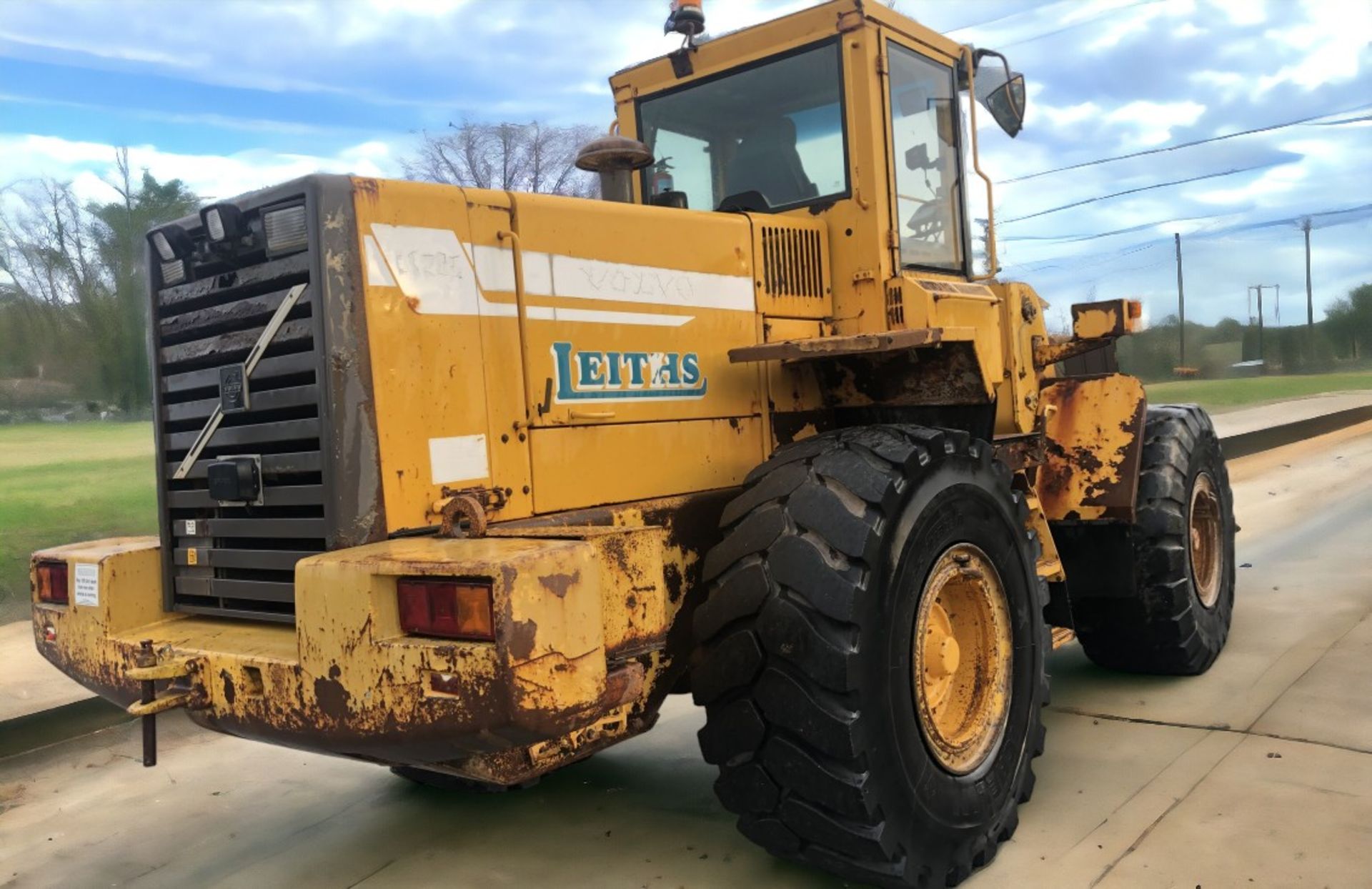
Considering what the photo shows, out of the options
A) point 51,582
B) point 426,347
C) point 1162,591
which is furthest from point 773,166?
point 51,582

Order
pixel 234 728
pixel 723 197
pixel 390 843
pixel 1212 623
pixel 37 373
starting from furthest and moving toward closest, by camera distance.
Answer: pixel 37 373 < pixel 1212 623 < pixel 723 197 < pixel 390 843 < pixel 234 728

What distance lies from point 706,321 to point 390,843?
2.30 meters

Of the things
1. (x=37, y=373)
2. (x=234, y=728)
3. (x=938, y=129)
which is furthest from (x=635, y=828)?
(x=37, y=373)

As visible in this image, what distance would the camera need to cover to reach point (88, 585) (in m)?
3.52

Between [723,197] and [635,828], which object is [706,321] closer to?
[723,197]

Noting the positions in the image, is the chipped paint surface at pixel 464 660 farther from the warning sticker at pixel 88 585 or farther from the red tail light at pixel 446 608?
the warning sticker at pixel 88 585

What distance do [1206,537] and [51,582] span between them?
572cm

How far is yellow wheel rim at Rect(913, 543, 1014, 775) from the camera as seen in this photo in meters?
3.51

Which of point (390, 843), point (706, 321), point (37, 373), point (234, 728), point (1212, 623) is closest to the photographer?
point (234, 728)

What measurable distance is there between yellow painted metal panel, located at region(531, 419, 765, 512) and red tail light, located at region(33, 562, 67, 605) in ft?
5.92

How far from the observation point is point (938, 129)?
182 inches

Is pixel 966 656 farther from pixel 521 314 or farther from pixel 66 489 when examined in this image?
pixel 66 489

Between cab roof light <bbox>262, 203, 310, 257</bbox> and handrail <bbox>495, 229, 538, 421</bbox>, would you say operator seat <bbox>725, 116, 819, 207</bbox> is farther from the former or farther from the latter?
cab roof light <bbox>262, 203, 310, 257</bbox>

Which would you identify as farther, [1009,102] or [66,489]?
[66,489]
